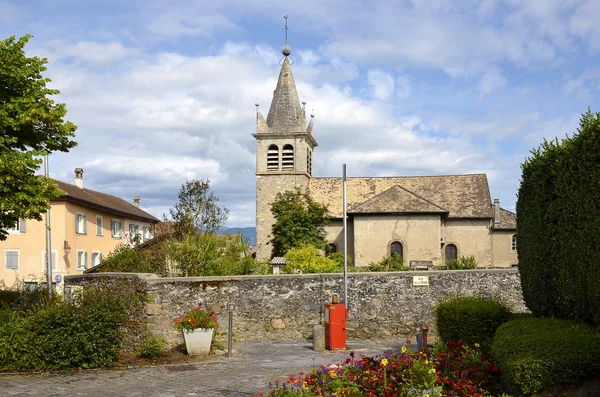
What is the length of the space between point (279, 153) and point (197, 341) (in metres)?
33.5

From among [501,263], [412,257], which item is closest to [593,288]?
[412,257]

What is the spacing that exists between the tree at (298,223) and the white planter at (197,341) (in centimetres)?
2582

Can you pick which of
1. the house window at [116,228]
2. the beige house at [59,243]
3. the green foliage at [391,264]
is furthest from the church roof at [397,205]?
the house window at [116,228]

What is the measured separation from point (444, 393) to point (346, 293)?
889cm

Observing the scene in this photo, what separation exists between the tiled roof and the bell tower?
15.3 meters

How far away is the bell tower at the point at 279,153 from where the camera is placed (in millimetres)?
45312

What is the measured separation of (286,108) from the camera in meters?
47.4

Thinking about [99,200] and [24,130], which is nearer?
[24,130]

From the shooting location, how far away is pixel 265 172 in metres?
46.1

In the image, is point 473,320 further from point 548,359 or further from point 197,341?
point 197,341

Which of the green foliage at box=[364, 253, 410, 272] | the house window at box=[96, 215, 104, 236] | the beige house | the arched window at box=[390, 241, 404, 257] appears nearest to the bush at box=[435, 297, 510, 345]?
the green foliage at box=[364, 253, 410, 272]

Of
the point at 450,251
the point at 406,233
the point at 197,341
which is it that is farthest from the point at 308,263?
the point at 197,341

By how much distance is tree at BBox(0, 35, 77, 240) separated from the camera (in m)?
15.6

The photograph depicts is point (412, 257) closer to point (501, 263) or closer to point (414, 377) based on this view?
point (501, 263)
